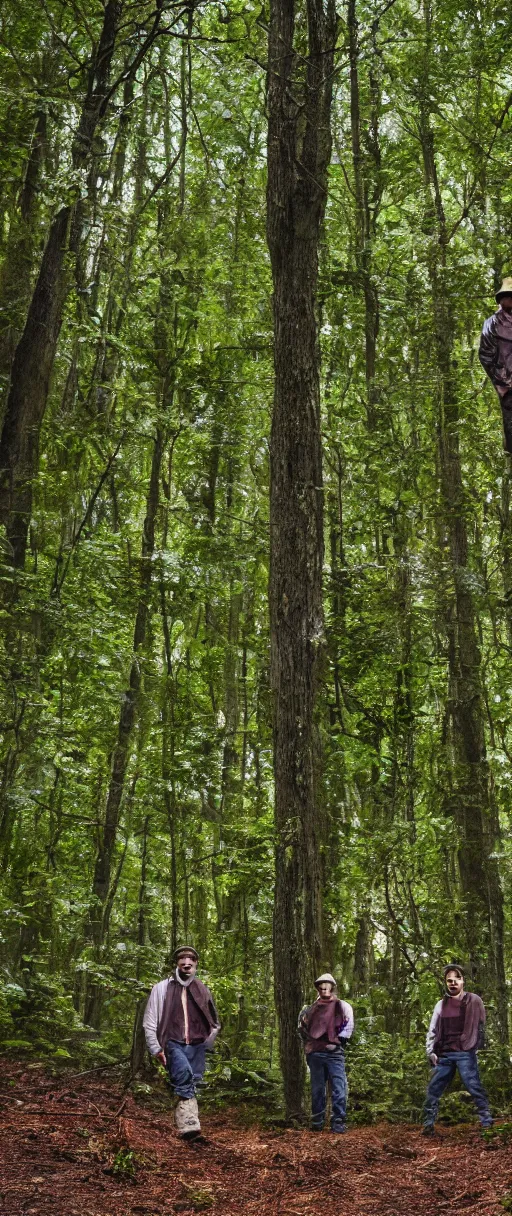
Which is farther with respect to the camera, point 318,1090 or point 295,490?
point 295,490

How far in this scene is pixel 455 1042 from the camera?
9109mm

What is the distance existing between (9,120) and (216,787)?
7.15m

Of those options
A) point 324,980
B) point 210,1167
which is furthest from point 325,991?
point 210,1167

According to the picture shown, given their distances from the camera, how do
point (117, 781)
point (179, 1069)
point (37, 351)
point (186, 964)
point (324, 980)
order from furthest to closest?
point (117, 781), point (37, 351), point (324, 980), point (186, 964), point (179, 1069)

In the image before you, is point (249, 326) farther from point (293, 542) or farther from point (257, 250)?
point (293, 542)

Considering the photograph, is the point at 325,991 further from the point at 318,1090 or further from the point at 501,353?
the point at 501,353

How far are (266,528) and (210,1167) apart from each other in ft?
24.6

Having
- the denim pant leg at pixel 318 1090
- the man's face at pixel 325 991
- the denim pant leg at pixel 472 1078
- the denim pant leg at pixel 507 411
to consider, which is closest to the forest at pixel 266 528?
the man's face at pixel 325 991

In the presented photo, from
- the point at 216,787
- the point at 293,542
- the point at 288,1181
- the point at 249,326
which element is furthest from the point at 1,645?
the point at 249,326

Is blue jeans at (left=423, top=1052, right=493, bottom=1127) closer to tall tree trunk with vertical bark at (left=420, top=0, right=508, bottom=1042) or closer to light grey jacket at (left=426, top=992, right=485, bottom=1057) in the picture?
light grey jacket at (left=426, top=992, right=485, bottom=1057)

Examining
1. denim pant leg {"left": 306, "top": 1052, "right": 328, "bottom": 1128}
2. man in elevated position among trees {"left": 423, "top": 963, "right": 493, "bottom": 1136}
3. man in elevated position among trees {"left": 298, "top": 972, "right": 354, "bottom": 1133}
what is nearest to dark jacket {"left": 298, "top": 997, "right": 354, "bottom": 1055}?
man in elevated position among trees {"left": 298, "top": 972, "right": 354, "bottom": 1133}

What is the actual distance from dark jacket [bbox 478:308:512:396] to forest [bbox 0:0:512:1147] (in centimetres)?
292

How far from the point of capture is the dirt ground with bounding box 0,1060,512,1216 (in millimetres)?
5262

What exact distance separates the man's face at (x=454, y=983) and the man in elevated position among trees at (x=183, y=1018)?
211cm
